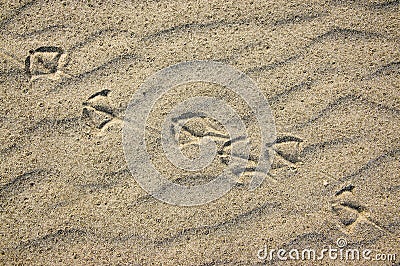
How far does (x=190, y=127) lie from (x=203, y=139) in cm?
6

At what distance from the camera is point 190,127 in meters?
1.12

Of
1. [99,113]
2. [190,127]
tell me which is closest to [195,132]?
[190,127]


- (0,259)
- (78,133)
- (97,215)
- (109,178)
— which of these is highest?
(78,133)

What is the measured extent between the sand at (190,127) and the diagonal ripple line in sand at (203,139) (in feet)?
0.07

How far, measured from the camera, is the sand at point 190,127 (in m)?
1.10

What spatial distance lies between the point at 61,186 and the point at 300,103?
799 millimetres

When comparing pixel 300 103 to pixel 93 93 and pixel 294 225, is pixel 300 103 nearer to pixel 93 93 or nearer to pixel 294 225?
pixel 294 225

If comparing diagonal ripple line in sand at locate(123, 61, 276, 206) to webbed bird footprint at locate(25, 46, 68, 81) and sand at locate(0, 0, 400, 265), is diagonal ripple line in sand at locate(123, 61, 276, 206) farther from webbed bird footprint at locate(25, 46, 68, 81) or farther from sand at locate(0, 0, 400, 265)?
webbed bird footprint at locate(25, 46, 68, 81)

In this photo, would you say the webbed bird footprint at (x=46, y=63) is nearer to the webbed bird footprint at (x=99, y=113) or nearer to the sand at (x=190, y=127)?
the sand at (x=190, y=127)

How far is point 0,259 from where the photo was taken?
1.12 metres

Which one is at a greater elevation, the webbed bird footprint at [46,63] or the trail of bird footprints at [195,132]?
the webbed bird footprint at [46,63]

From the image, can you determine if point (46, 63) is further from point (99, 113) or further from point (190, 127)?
point (190, 127)

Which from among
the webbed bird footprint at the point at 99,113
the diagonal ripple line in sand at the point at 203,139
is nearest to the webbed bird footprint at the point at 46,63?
the webbed bird footprint at the point at 99,113

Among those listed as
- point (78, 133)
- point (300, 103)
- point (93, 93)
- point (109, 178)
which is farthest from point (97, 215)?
point (300, 103)
